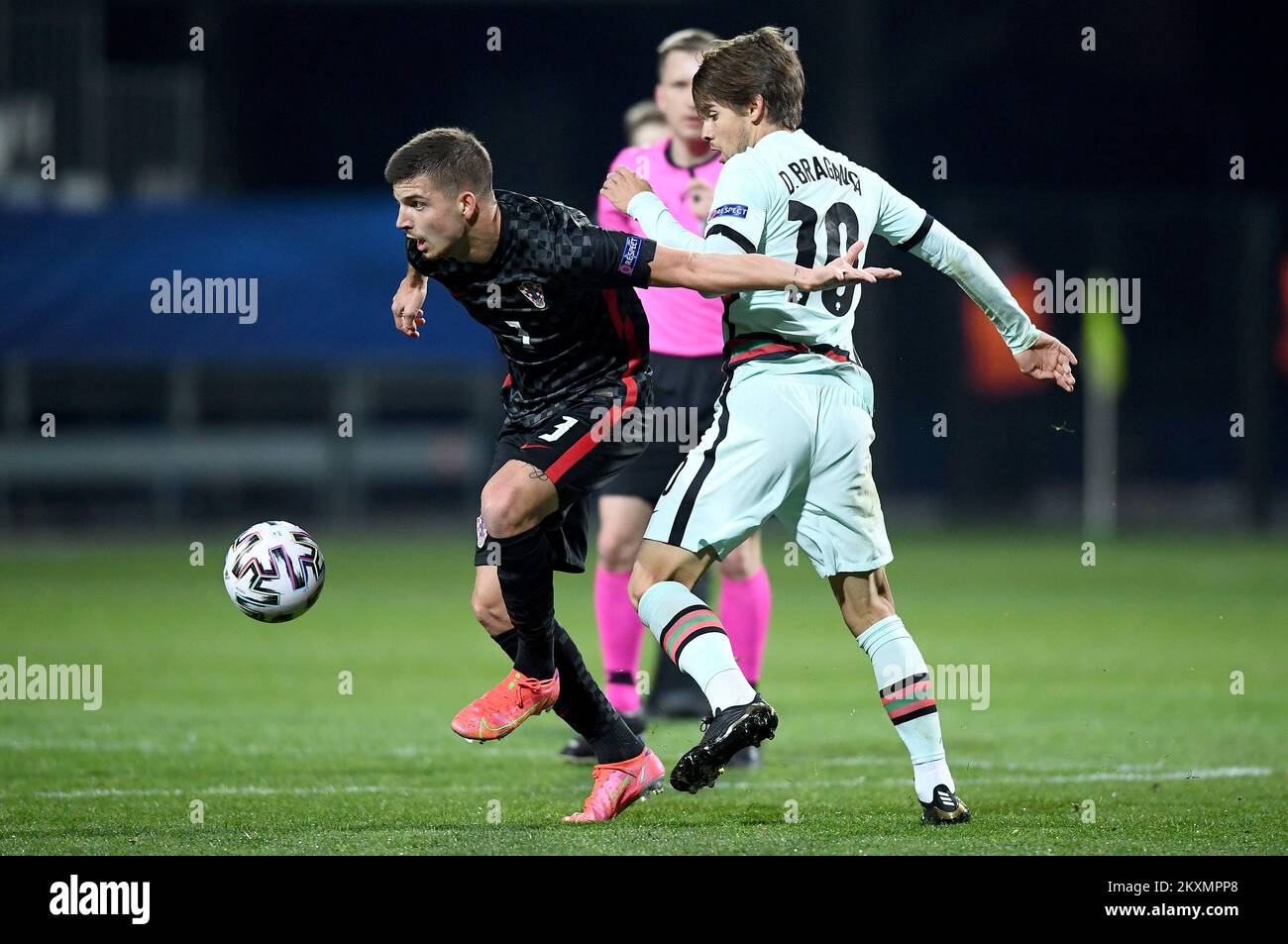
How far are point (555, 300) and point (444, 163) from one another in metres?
0.53

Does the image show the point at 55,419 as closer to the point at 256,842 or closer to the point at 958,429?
the point at 958,429

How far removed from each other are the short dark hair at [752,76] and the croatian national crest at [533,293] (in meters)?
0.75

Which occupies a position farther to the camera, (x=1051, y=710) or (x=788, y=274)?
(x=1051, y=710)

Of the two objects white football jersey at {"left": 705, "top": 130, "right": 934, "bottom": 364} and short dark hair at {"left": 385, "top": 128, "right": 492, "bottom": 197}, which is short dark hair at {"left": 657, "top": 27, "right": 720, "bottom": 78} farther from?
short dark hair at {"left": 385, "top": 128, "right": 492, "bottom": 197}

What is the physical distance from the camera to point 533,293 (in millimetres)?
5461

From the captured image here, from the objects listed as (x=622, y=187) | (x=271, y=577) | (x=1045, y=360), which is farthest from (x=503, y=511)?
A: (x=1045, y=360)

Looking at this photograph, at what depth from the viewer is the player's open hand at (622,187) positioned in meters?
5.54

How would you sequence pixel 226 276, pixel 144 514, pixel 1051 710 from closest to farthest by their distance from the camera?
pixel 1051 710
pixel 226 276
pixel 144 514

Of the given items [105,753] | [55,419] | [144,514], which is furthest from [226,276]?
[105,753]

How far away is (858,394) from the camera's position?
5.46 meters

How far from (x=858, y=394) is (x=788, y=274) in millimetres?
593

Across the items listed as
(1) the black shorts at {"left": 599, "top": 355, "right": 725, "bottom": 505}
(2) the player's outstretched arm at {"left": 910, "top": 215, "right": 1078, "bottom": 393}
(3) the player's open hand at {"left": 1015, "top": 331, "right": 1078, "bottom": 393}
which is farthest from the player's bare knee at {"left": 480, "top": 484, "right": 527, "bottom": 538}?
(1) the black shorts at {"left": 599, "top": 355, "right": 725, "bottom": 505}

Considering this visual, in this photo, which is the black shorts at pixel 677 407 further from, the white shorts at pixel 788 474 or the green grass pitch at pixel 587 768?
the white shorts at pixel 788 474

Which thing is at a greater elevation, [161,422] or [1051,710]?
[161,422]
